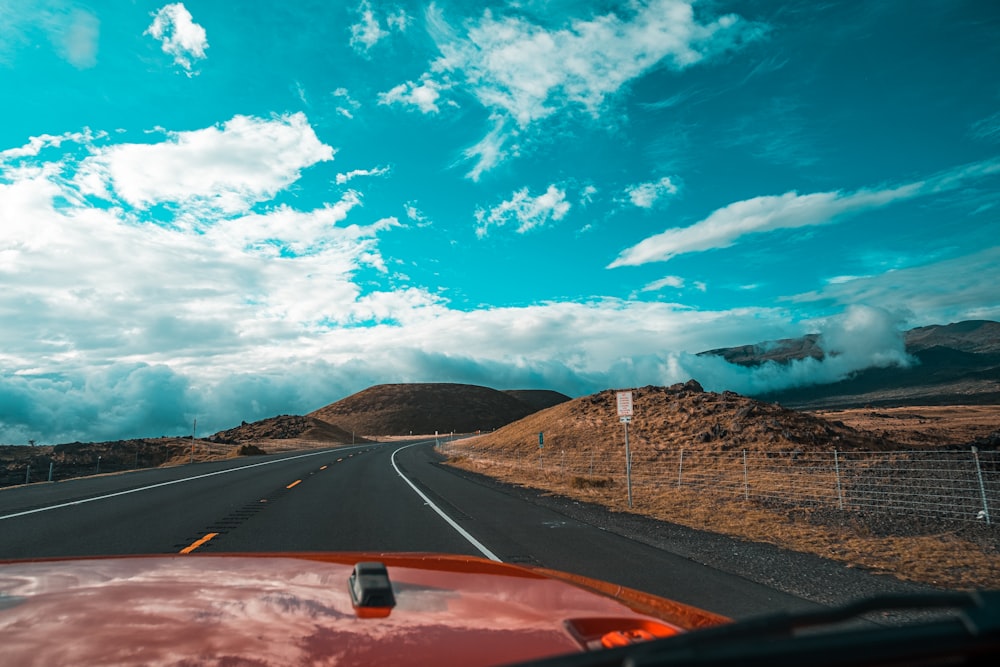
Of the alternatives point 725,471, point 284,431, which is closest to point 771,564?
point 725,471

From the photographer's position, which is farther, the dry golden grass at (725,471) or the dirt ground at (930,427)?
the dirt ground at (930,427)

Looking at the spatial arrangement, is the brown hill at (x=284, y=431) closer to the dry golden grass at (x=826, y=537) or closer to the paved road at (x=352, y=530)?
the paved road at (x=352, y=530)

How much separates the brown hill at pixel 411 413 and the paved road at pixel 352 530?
468 ft

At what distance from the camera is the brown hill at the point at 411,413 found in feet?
541

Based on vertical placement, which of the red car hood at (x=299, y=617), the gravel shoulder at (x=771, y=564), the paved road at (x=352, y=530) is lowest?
the gravel shoulder at (x=771, y=564)

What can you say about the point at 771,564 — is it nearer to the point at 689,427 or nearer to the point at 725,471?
Answer: the point at 725,471

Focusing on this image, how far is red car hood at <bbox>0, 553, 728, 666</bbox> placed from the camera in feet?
7.45

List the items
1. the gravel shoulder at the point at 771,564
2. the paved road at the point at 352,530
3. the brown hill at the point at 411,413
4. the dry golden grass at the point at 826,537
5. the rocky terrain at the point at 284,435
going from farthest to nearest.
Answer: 1. the brown hill at the point at 411,413
2. the rocky terrain at the point at 284,435
3. the dry golden grass at the point at 826,537
4. the paved road at the point at 352,530
5. the gravel shoulder at the point at 771,564

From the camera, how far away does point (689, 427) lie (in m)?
37.3

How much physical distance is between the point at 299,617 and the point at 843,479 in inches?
729

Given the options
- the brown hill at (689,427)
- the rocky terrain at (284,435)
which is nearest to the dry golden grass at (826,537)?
the brown hill at (689,427)

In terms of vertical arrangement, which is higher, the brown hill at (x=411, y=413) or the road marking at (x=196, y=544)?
the brown hill at (x=411, y=413)

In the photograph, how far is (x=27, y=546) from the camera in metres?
9.41

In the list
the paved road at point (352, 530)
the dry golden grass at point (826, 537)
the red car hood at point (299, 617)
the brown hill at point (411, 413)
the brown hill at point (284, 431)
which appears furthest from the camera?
the brown hill at point (411, 413)
